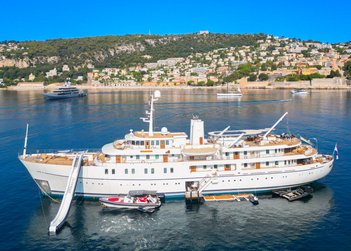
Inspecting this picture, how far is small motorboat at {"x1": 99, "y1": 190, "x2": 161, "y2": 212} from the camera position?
2298 cm

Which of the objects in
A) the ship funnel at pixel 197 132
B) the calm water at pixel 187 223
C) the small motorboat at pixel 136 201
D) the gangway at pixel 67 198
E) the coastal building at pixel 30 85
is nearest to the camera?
the calm water at pixel 187 223

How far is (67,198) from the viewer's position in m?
22.7

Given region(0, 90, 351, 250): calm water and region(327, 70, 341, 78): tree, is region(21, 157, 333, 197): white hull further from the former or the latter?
region(327, 70, 341, 78): tree

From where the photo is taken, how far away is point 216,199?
2439 cm

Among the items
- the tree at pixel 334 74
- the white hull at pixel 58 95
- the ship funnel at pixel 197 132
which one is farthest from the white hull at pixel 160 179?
the tree at pixel 334 74

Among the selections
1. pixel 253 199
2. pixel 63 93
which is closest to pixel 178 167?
pixel 253 199

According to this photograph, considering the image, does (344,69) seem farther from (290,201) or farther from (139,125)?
(290,201)

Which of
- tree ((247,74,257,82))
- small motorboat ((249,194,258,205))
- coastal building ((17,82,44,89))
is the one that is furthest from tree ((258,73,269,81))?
small motorboat ((249,194,258,205))

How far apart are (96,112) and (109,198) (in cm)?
5434

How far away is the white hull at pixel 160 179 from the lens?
24.2m

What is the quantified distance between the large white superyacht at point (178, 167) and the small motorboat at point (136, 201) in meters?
0.69

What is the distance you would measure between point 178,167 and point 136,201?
3703 mm

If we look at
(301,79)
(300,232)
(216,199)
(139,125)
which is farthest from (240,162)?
(301,79)

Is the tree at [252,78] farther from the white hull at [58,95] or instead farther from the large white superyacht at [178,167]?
the large white superyacht at [178,167]
